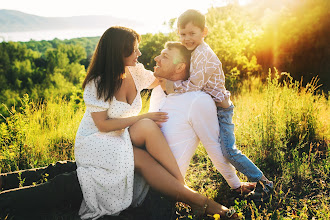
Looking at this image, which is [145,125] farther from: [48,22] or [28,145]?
[48,22]

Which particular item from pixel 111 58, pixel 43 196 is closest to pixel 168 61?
pixel 111 58

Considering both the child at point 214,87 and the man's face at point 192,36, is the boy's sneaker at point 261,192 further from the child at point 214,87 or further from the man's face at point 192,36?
the man's face at point 192,36

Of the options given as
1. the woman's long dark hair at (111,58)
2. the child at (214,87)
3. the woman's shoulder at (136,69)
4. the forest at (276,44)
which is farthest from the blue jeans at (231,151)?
the forest at (276,44)

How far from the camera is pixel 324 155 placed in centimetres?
406

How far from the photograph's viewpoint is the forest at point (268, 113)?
3.39 metres

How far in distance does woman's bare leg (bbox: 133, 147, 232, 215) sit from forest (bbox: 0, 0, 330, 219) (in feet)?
0.90

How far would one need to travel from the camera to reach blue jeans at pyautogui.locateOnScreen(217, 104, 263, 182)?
2965 mm

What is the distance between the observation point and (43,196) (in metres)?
2.55

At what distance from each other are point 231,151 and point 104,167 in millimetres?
1226

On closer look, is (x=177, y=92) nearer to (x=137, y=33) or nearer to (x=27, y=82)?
(x=137, y=33)

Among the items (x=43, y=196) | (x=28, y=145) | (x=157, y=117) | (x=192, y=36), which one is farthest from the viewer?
(x=28, y=145)

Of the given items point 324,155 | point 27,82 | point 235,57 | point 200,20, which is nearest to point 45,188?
point 200,20

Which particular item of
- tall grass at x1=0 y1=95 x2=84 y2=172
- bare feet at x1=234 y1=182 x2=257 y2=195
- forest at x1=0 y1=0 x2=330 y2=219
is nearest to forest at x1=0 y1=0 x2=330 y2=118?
forest at x1=0 y1=0 x2=330 y2=219

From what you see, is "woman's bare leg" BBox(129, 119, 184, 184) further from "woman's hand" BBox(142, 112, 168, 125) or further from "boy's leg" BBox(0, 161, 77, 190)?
"boy's leg" BBox(0, 161, 77, 190)
